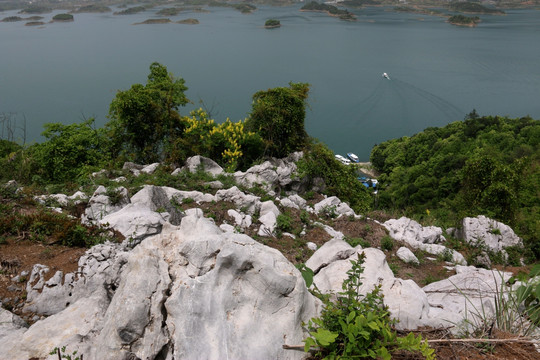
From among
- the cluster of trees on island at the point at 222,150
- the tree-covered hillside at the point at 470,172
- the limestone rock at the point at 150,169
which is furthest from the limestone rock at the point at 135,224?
the tree-covered hillside at the point at 470,172

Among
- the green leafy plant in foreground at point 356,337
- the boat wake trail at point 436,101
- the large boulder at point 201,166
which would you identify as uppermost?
the green leafy plant in foreground at point 356,337

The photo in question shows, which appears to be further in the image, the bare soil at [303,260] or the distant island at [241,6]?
the distant island at [241,6]

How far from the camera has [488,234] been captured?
33.3 ft

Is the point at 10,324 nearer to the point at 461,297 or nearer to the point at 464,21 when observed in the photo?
the point at 461,297

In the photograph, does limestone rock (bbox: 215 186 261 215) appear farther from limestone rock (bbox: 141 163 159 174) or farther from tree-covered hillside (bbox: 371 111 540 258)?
tree-covered hillside (bbox: 371 111 540 258)

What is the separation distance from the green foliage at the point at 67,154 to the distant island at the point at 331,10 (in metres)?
88.1

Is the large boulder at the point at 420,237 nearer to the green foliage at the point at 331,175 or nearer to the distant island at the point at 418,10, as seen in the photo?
the green foliage at the point at 331,175

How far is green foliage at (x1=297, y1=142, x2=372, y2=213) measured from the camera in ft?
41.3

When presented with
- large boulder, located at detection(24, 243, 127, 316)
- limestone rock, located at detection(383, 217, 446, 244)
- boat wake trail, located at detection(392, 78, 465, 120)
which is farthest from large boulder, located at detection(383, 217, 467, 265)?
boat wake trail, located at detection(392, 78, 465, 120)

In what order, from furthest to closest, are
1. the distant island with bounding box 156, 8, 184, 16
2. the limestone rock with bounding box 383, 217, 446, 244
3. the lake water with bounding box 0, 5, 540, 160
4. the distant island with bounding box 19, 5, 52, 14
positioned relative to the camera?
1. the distant island with bounding box 19, 5, 52, 14
2. the distant island with bounding box 156, 8, 184, 16
3. the lake water with bounding box 0, 5, 540, 160
4. the limestone rock with bounding box 383, 217, 446, 244

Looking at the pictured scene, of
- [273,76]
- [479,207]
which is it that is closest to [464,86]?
[273,76]

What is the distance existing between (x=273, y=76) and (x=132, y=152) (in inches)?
1375

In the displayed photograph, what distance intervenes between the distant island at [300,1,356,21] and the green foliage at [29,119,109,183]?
88.1 meters

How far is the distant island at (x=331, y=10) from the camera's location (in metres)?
89.1
